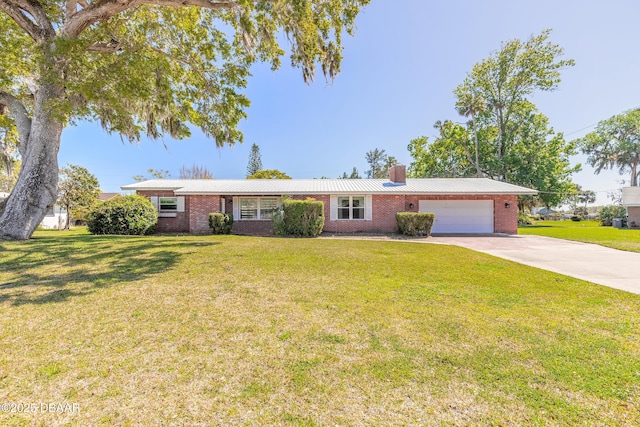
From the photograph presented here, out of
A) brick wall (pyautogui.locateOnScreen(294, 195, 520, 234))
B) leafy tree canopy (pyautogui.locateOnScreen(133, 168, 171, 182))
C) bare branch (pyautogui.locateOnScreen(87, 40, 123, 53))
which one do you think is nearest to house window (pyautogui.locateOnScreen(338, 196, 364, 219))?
brick wall (pyautogui.locateOnScreen(294, 195, 520, 234))

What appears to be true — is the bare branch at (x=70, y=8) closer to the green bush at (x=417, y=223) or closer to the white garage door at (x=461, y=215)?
the green bush at (x=417, y=223)

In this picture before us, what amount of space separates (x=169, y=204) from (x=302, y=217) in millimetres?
Result: 8913

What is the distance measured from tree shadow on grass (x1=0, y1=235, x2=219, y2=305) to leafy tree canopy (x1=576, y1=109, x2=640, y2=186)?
51135mm

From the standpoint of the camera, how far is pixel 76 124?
41.0 ft

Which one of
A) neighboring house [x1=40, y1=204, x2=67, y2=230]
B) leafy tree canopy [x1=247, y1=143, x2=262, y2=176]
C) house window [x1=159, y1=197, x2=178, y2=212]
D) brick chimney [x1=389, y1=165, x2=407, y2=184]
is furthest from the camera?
leafy tree canopy [x1=247, y1=143, x2=262, y2=176]

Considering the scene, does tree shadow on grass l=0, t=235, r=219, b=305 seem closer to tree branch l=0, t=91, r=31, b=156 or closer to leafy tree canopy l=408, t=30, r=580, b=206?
tree branch l=0, t=91, r=31, b=156

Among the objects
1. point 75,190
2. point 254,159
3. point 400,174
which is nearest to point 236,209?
point 400,174

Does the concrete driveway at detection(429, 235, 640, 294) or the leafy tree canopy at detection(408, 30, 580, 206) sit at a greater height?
the leafy tree canopy at detection(408, 30, 580, 206)

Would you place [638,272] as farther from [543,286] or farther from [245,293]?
[245,293]

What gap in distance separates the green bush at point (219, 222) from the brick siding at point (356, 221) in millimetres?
785

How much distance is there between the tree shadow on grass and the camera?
4395mm

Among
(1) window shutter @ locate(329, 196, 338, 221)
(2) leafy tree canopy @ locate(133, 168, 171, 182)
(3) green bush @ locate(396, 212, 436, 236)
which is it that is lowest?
(3) green bush @ locate(396, 212, 436, 236)

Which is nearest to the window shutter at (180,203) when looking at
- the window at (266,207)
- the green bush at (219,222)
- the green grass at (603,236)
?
the green bush at (219,222)

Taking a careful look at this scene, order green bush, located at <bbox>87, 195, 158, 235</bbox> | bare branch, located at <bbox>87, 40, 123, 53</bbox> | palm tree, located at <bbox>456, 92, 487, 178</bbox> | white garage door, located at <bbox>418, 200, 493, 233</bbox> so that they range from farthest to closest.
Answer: palm tree, located at <bbox>456, 92, 487, 178</bbox> → white garage door, located at <bbox>418, 200, 493, 233</bbox> → green bush, located at <bbox>87, 195, 158, 235</bbox> → bare branch, located at <bbox>87, 40, 123, 53</bbox>
